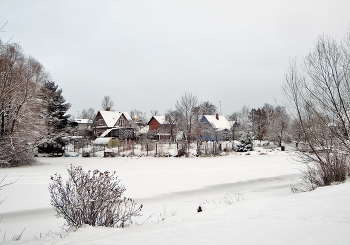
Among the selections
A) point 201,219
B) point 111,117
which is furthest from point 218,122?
point 201,219

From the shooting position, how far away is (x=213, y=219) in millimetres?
5906

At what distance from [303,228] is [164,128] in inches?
1915

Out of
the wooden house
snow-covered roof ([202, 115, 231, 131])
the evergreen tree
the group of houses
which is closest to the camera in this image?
the evergreen tree

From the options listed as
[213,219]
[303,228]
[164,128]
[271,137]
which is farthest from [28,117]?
[271,137]

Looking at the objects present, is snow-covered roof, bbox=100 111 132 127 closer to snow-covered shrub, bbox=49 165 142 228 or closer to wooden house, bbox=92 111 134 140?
wooden house, bbox=92 111 134 140

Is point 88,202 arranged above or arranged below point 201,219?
above

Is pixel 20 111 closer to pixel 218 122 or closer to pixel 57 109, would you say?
pixel 57 109

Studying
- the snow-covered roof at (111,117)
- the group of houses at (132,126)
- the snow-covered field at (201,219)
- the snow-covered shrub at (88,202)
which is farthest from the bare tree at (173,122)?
the snow-covered shrub at (88,202)

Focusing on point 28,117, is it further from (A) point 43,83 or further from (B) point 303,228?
(B) point 303,228

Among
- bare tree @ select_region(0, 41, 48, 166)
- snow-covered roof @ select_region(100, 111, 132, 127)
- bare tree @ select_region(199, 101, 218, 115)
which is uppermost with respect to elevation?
bare tree @ select_region(199, 101, 218, 115)

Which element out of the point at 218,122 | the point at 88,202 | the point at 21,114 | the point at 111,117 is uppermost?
the point at 111,117

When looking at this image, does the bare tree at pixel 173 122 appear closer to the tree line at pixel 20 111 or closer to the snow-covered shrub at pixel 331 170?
the tree line at pixel 20 111

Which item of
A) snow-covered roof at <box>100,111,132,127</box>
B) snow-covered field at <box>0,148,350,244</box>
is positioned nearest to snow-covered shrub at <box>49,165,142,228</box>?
snow-covered field at <box>0,148,350,244</box>

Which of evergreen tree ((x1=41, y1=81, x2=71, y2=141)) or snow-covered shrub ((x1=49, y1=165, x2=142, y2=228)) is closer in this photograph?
snow-covered shrub ((x1=49, y1=165, x2=142, y2=228))
